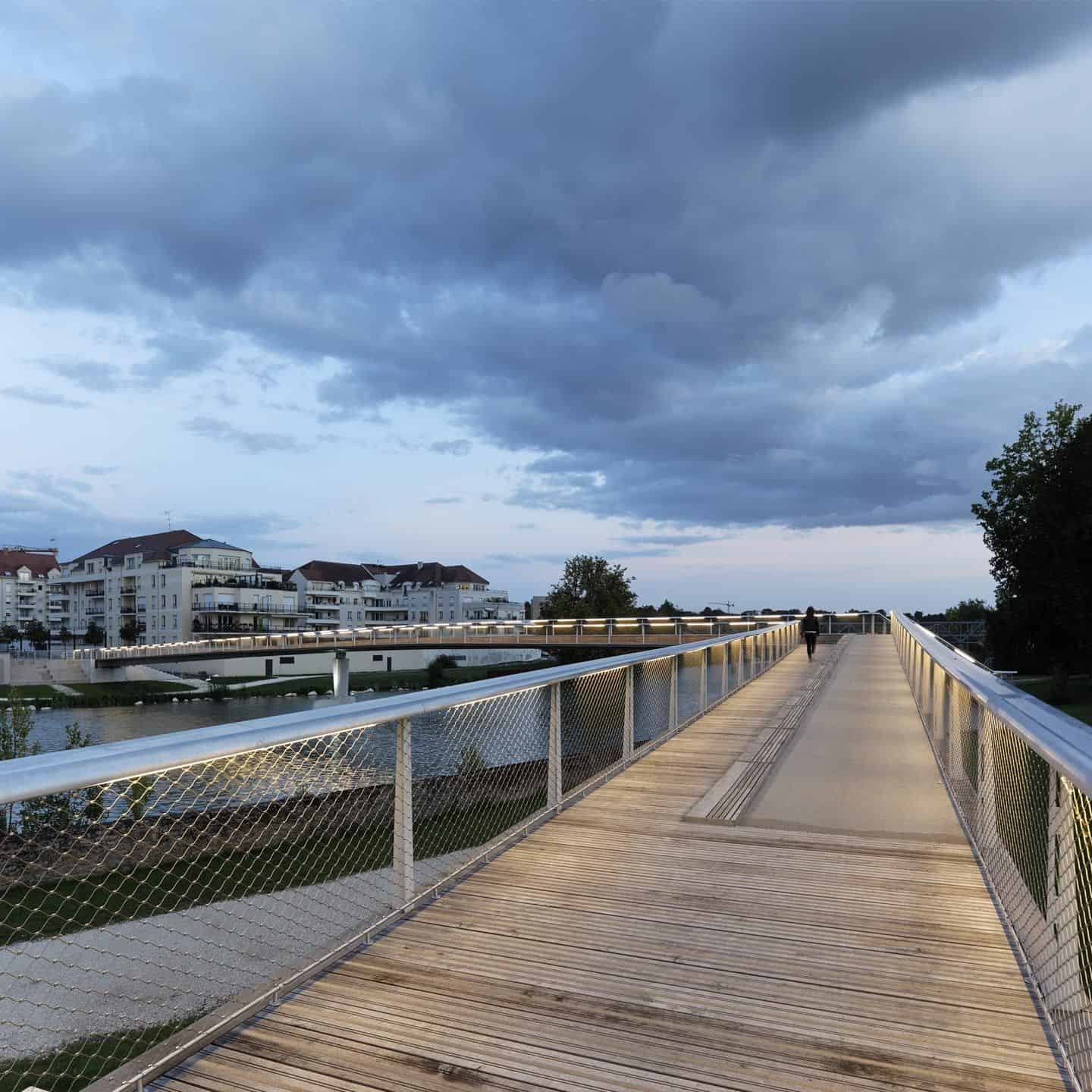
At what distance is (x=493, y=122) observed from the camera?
18.9 m

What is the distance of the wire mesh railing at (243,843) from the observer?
2793mm

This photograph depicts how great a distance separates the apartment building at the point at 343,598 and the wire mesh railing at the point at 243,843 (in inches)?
2882

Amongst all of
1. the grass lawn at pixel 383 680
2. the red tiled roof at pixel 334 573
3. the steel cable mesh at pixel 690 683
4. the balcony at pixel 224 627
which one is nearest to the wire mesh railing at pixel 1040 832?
the steel cable mesh at pixel 690 683

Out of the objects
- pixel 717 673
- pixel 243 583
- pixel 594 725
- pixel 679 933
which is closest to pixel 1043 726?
pixel 679 933

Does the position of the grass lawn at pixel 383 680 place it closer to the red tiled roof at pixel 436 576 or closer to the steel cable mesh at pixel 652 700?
the red tiled roof at pixel 436 576

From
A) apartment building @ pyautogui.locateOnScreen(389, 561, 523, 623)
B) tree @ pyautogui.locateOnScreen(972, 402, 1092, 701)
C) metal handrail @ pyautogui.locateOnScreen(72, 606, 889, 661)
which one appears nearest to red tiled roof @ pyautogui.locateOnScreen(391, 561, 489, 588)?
apartment building @ pyautogui.locateOnScreen(389, 561, 523, 623)

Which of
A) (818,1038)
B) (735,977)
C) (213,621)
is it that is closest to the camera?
(818,1038)

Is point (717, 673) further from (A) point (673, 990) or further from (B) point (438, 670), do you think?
(B) point (438, 670)

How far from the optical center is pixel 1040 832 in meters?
3.46

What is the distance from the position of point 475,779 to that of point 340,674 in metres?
31.7

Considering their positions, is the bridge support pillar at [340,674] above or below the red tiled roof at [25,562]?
below

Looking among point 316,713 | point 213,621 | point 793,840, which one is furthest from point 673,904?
point 213,621

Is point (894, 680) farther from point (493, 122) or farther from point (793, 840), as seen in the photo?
point (493, 122)

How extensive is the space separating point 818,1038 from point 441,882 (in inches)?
82.5
